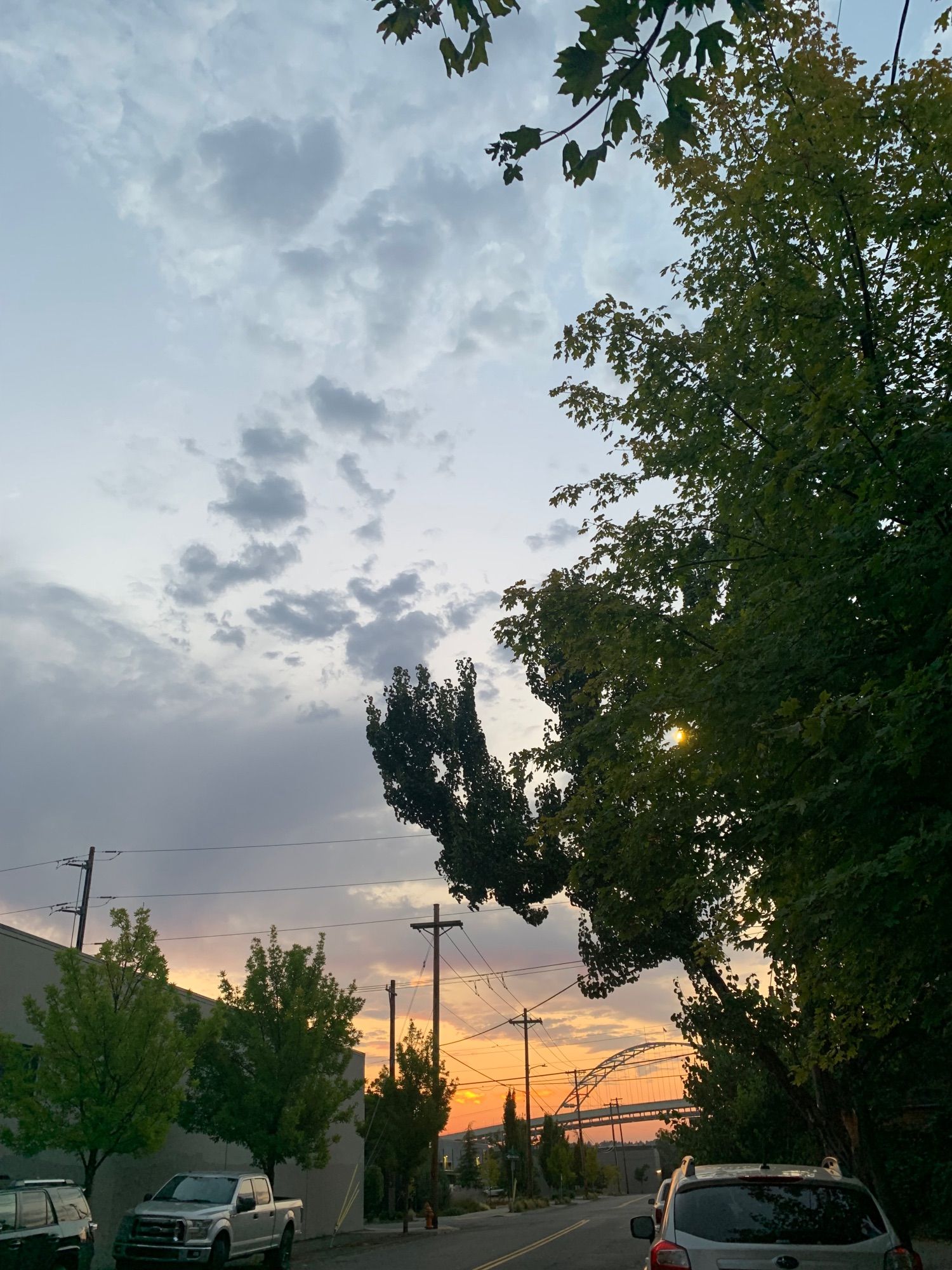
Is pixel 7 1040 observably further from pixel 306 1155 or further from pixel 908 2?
pixel 908 2

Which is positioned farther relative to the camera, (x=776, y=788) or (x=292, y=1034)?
(x=292, y=1034)

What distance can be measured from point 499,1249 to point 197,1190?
871 cm

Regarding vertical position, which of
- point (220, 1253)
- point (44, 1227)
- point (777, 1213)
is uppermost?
point (777, 1213)

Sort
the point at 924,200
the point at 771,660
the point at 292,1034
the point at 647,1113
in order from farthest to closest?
the point at 647,1113 < the point at 292,1034 < the point at 924,200 < the point at 771,660

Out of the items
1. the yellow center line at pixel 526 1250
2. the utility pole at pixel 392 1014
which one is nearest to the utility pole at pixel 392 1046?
the utility pole at pixel 392 1014

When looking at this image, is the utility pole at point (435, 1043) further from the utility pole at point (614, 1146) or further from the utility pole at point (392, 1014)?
the utility pole at point (614, 1146)

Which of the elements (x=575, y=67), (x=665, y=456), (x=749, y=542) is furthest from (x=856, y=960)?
(x=575, y=67)

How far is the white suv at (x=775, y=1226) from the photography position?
232 inches

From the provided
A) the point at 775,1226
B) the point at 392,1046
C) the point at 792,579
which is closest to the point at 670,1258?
the point at 775,1226

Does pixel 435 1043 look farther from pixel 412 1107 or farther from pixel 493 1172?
pixel 493 1172

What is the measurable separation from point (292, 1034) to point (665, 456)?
17.7m

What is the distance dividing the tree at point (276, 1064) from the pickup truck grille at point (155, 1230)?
490 cm

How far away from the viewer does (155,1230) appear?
16328mm

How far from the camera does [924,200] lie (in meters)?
8.93
